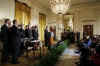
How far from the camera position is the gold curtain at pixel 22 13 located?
6.56 metres

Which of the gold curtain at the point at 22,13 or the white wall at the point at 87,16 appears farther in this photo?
the white wall at the point at 87,16

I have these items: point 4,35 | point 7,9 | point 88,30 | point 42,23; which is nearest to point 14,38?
point 4,35

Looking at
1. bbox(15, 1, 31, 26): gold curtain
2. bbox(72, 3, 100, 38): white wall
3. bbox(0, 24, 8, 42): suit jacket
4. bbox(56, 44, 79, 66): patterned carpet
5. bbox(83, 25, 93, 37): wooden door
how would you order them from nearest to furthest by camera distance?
bbox(0, 24, 8, 42): suit jacket < bbox(56, 44, 79, 66): patterned carpet < bbox(15, 1, 31, 26): gold curtain < bbox(72, 3, 100, 38): white wall < bbox(83, 25, 93, 37): wooden door

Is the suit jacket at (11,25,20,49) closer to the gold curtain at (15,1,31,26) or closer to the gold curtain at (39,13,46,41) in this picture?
the gold curtain at (15,1,31,26)

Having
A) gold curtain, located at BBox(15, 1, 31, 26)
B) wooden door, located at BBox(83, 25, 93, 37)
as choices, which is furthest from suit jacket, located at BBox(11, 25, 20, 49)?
wooden door, located at BBox(83, 25, 93, 37)

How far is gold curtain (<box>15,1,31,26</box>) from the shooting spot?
A: 6.56 metres

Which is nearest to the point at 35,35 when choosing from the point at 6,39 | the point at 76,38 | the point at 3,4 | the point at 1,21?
the point at 1,21

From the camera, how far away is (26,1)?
7.39m

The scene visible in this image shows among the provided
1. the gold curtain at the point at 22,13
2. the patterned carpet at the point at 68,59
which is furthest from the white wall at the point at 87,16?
the patterned carpet at the point at 68,59

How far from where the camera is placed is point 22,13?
7.12m

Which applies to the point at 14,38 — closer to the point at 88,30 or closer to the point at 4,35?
the point at 4,35

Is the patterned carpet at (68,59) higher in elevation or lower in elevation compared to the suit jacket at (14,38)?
lower

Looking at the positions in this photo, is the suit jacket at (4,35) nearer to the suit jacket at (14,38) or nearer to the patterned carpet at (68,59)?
the suit jacket at (14,38)

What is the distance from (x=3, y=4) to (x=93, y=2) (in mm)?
7209
